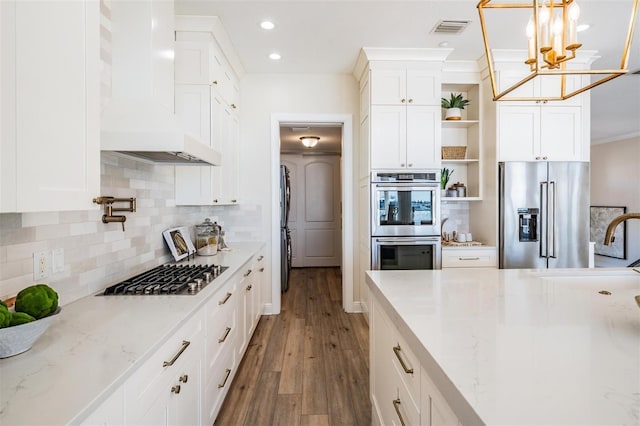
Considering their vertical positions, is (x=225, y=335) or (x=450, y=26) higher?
(x=450, y=26)

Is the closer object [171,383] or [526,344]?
[526,344]

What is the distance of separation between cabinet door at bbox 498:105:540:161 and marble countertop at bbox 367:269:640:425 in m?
1.91

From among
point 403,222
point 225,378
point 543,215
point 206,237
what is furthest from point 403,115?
point 225,378

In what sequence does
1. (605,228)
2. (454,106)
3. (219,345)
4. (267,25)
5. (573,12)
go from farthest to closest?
(605,228), (454,106), (267,25), (219,345), (573,12)

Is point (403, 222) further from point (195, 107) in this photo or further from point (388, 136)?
point (195, 107)

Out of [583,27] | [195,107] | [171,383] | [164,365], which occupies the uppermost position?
[583,27]

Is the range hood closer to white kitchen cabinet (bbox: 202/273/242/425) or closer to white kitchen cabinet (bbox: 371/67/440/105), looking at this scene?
white kitchen cabinet (bbox: 202/273/242/425)

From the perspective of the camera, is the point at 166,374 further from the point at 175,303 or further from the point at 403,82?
the point at 403,82

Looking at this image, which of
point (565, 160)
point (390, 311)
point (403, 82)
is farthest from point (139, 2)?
point (565, 160)

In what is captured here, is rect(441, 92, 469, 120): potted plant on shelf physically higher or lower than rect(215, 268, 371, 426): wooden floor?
higher

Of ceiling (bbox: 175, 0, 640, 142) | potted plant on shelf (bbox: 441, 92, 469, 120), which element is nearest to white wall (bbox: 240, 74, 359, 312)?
ceiling (bbox: 175, 0, 640, 142)

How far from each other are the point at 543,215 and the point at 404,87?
187 centimetres

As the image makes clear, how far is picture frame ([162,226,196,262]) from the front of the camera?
8.18 feet

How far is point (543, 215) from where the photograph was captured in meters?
3.27
